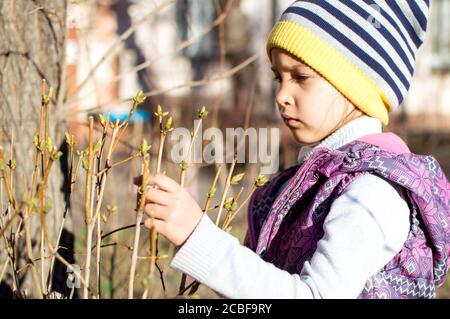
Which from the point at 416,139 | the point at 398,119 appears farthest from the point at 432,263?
the point at 416,139

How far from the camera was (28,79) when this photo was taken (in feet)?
9.00

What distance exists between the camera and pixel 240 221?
6.43 m

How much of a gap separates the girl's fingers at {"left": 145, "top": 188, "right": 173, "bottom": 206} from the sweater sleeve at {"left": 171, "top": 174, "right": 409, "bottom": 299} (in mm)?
101

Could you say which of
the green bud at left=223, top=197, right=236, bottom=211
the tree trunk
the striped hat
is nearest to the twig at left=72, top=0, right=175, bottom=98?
the tree trunk

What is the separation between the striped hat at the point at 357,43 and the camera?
2.29 metres

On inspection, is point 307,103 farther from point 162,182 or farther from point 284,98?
point 162,182

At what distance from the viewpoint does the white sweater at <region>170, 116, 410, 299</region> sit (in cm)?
186

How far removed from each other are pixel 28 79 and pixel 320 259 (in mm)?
1323

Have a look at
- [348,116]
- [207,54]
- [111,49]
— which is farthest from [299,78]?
[207,54]

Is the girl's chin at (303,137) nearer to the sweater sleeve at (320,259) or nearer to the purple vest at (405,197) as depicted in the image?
the purple vest at (405,197)

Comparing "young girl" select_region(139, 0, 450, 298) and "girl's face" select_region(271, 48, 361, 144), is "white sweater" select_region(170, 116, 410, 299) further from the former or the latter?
"girl's face" select_region(271, 48, 361, 144)

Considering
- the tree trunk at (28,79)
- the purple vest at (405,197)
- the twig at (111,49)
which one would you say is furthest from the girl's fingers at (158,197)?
the twig at (111,49)
